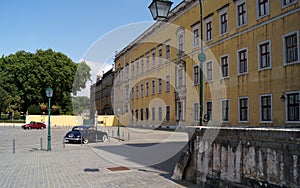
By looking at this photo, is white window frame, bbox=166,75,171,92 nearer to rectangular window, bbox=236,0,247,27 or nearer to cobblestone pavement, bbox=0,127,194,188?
rectangular window, bbox=236,0,247,27

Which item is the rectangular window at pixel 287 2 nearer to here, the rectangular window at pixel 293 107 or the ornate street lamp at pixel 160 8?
the rectangular window at pixel 293 107

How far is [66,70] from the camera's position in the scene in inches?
2601

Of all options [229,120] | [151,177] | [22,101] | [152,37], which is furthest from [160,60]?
[151,177]

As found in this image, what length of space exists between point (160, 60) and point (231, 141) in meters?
39.9

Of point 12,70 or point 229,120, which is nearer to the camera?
point 229,120

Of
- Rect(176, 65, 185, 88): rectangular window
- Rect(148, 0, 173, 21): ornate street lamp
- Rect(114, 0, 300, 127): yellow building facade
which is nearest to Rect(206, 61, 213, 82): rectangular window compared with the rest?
Rect(114, 0, 300, 127): yellow building facade

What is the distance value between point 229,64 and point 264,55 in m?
4.84

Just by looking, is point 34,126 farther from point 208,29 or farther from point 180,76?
point 208,29

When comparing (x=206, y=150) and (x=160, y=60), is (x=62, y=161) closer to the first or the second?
(x=206, y=150)

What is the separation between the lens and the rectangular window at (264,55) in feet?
84.2

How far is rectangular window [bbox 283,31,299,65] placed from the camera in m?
23.0

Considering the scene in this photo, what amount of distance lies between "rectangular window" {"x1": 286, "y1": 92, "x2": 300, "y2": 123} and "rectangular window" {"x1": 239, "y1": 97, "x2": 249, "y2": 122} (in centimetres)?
468

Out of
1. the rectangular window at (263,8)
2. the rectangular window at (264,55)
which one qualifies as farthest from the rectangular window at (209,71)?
the rectangular window at (263,8)

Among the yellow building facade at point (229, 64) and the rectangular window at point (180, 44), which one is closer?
the yellow building facade at point (229, 64)
